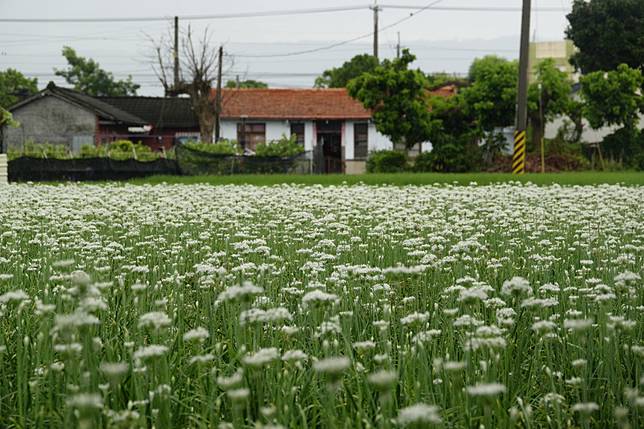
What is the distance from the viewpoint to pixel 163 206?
1100cm

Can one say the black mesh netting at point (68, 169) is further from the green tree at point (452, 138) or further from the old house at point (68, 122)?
the old house at point (68, 122)

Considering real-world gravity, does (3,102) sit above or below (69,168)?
above

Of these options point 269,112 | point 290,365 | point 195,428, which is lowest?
point 195,428

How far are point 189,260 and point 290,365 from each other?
12.0ft

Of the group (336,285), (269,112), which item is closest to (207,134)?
(269,112)

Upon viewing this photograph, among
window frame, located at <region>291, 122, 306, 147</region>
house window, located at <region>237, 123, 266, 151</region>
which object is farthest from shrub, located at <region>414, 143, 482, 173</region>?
house window, located at <region>237, 123, 266, 151</region>

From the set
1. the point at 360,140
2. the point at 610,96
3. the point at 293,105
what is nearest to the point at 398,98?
the point at 610,96

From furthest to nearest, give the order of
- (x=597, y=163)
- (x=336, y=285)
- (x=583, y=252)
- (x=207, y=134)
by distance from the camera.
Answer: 1. (x=207, y=134)
2. (x=597, y=163)
3. (x=583, y=252)
4. (x=336, y=285)

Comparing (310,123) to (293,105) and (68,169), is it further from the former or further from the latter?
(68,169)

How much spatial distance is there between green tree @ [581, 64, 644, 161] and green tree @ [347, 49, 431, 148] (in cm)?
664

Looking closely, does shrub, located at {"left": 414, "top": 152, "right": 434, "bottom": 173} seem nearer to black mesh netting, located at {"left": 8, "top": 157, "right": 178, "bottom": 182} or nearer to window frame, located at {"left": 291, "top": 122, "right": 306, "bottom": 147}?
window frame, located at {"left": 291, "top": 122, "right": 306, "bottom": 147}

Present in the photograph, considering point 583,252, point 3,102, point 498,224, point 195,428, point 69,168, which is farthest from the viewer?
point 3,102

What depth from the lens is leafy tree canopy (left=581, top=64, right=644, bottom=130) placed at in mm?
35594

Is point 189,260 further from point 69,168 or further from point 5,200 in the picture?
point 69,168
